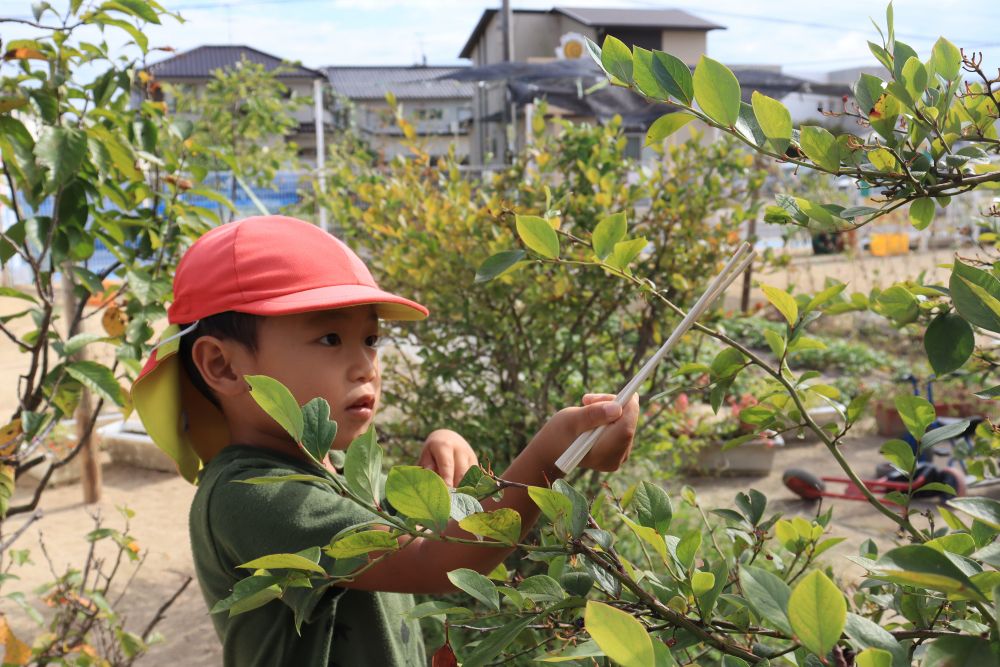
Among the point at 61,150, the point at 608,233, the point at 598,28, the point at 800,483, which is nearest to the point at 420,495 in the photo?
the point at 608,233

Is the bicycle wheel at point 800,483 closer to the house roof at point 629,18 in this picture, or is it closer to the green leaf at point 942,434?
the green leaf at point 942,434

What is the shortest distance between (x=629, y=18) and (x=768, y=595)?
33.1m

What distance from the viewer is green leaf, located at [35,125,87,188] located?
172 cm

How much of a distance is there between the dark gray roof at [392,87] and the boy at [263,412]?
116 ft

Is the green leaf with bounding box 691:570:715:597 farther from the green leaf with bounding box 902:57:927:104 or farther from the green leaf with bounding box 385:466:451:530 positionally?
the green leaf with bounding box 902:57:927:104

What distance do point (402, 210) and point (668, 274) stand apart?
3.26ft

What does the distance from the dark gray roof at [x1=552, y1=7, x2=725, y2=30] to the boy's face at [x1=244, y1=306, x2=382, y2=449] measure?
29110 millimetres

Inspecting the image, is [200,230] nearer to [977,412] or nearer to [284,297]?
[284,297]

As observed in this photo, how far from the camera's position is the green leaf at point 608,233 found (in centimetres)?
99

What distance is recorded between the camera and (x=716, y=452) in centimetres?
587

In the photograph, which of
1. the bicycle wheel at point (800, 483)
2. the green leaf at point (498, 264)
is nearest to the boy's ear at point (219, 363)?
the green leaf at point (498, 264)

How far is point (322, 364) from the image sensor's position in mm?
1320

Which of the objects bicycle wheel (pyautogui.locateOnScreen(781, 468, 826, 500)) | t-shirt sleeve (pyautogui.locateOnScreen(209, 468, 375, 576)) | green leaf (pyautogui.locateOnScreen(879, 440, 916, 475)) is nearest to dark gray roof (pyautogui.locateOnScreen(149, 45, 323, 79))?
bicycle wheel (pyautogui.locateOnScreen(781, 468, 826, 500))

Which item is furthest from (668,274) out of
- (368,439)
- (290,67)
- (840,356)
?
(840,356)
